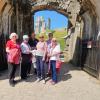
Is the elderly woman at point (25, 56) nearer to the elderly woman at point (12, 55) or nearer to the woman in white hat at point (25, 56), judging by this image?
the woman in white hat at point (25, 56)

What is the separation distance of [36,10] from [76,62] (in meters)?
9.29

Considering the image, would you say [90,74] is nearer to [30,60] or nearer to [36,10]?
[30,60]

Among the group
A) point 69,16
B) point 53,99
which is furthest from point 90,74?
point 69,16

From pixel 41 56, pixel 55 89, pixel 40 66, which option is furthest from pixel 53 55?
pixel 55 89

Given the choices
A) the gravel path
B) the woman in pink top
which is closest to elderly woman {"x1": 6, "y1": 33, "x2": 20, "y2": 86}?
the gravel path

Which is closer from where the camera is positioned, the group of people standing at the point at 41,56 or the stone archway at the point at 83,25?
the group of people standing at the point at 41,56

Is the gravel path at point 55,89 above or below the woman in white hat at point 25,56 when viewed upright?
below

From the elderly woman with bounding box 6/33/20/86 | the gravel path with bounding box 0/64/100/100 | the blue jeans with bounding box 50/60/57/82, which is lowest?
the gravel path with bounding box 0/64/100/100

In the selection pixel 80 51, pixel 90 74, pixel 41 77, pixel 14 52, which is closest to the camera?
pixel 14 52

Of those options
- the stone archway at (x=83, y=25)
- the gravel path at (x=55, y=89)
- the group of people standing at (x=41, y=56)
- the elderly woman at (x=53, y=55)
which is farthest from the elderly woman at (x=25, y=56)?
the stone archway at (x=83, y=25)

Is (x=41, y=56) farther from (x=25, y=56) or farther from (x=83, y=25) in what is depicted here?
(x=83, y=25)

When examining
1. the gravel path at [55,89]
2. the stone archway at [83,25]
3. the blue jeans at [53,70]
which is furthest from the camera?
the stone archway at [83,25]

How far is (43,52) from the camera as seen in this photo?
40.7ft

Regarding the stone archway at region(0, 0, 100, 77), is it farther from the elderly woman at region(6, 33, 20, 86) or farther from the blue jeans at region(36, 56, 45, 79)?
the elderly woman at region(6, 33, 20, 86)
